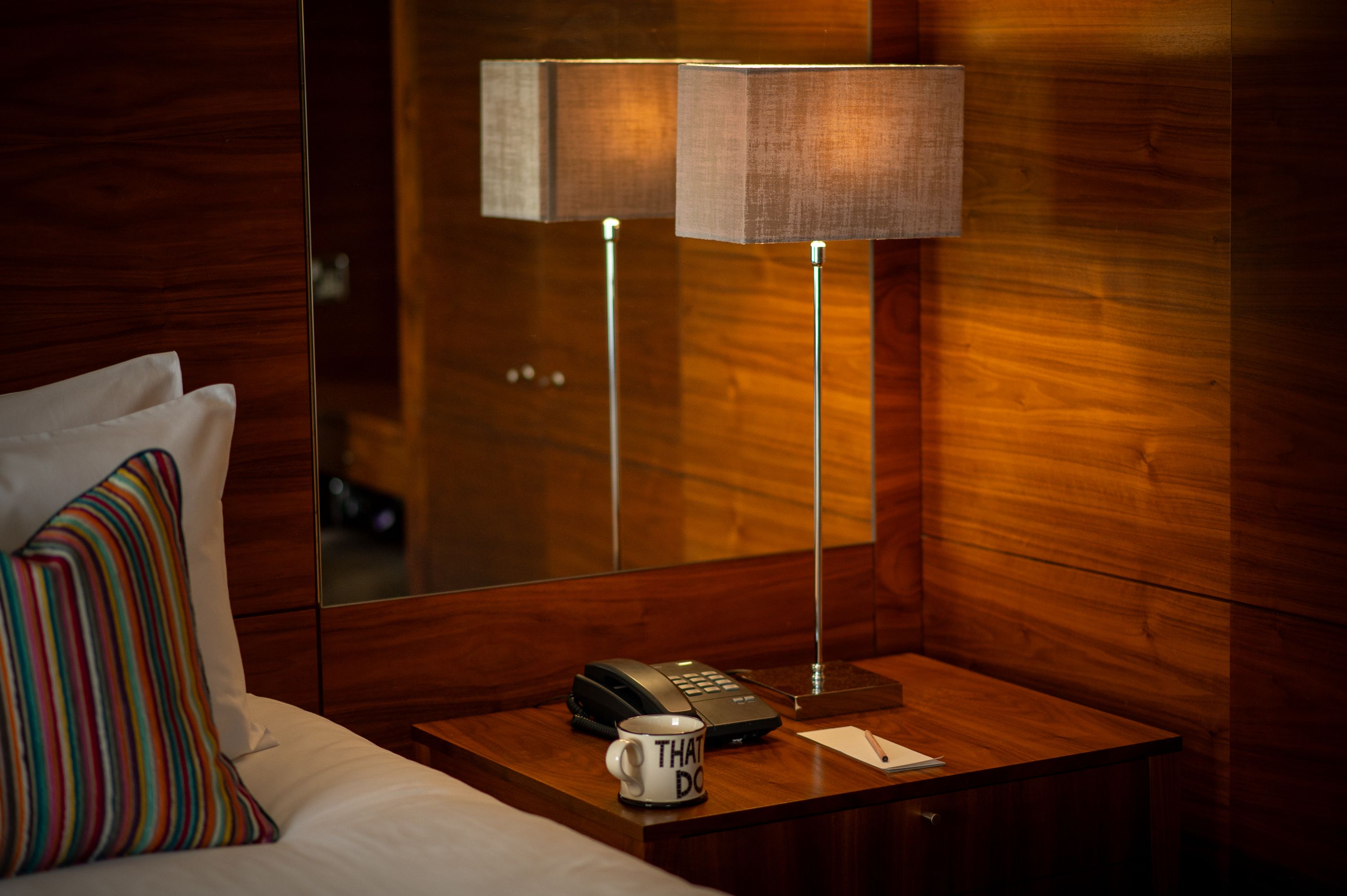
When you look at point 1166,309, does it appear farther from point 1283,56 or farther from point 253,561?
point 253,561

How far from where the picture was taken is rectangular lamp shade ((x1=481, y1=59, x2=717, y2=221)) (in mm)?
2289

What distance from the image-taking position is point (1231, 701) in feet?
6.98

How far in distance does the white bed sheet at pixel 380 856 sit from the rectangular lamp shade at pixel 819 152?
868mm

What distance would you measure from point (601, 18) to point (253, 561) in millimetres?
969

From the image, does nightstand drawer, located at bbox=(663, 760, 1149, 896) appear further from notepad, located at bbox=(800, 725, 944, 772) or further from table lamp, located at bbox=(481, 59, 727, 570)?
table lamp, located at bbox=(481, 59, 727, 570)

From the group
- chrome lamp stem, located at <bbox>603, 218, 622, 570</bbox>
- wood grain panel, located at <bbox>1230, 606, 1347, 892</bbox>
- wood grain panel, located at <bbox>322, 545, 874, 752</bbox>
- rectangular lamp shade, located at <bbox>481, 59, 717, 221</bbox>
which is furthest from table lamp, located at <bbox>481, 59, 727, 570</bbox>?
wood grain panel, located at <bbox>1230, 606, 1347, 892</bbox>

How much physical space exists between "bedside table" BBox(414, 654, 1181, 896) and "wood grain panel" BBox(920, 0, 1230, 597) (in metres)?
0.30

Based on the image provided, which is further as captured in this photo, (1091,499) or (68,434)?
(1091,499)

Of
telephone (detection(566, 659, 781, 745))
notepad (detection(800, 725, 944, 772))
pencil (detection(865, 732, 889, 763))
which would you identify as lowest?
notepad (detection(800, 725, 944, 772))

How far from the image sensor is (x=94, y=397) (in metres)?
1.82

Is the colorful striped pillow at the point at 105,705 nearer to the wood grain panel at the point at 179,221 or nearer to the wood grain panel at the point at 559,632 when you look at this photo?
the wood grain panel at the point at 179,221

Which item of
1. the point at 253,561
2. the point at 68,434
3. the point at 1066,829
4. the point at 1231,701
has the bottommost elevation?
the point at 1066,829

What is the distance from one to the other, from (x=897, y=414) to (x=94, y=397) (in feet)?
4.40

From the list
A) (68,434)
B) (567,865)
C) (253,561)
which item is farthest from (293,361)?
(567,865)
